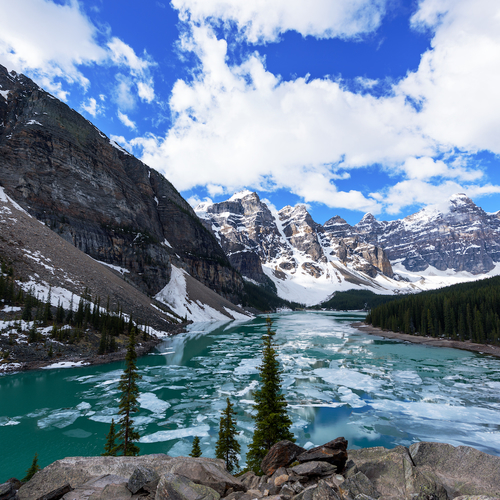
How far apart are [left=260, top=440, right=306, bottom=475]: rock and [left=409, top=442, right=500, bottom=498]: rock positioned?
127 inches

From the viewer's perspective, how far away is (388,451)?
756 centimetres

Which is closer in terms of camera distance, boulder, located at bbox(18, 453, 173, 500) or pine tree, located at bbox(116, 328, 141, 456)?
boulder, located at bbox(18, 453, 173, 500)

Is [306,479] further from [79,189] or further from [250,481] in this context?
[79,189]

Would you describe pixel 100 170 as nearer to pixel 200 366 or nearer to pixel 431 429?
pixel 200 366

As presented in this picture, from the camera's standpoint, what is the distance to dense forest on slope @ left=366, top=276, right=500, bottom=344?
5347 cm

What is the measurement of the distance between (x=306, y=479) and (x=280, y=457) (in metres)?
1.53

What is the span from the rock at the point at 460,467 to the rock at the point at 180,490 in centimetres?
519

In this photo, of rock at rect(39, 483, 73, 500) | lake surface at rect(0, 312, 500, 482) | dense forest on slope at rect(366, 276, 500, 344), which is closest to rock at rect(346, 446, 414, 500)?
rock at rect(39, 483, 73, 500)

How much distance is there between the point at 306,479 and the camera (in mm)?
6766

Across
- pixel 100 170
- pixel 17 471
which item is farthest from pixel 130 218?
pixel 17 471

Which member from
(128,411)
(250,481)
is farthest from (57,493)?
(128,411)

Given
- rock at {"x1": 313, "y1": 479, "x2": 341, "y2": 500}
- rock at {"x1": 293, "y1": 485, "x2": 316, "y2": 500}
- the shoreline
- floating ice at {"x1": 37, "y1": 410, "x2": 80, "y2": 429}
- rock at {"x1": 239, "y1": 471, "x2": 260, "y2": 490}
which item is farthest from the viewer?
the shoreline

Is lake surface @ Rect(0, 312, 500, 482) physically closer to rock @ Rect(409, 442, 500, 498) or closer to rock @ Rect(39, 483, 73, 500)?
rock @ Rect(39, 483, 73, 500)

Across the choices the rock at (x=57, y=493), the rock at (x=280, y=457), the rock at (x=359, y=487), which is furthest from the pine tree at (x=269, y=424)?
the rock at (x=57, y=493)
